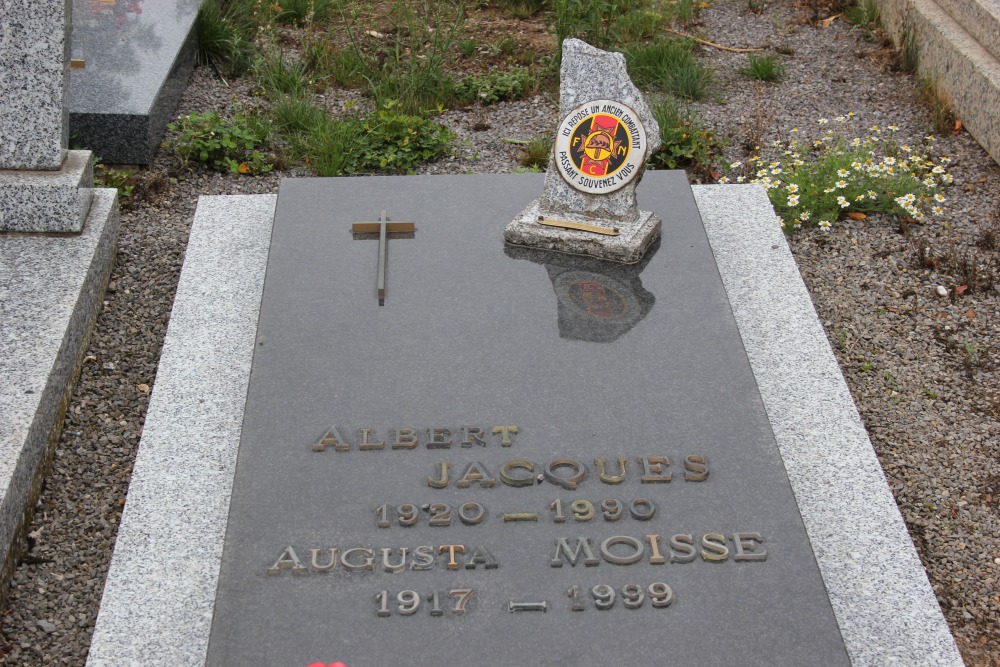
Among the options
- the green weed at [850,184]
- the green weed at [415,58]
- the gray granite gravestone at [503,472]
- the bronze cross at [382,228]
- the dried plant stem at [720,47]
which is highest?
the gray granite gravestone at [503,472]

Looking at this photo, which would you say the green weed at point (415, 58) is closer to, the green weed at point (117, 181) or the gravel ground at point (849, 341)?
the gravel ground at point (849, 341)

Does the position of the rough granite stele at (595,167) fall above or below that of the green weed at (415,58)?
above

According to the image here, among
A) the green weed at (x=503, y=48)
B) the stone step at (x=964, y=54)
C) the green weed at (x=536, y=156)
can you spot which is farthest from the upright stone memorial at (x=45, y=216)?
the stone step at (x=964, y=54)

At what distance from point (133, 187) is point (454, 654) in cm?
301

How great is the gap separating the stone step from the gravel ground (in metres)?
0.13

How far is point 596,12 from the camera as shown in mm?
5934

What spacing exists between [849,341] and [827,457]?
93 cm

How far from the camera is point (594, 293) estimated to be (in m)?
3.52

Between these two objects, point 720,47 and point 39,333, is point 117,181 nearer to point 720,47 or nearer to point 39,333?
point 39,333

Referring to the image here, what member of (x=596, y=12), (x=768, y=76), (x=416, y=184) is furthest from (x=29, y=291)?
(x=768, y=76)

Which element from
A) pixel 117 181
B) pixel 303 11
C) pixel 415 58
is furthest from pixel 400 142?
pixel 303 11

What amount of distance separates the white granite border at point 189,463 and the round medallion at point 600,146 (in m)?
1.15

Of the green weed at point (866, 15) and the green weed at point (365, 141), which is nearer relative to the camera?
the green weed at point (365, 141)

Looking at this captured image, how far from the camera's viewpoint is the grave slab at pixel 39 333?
3211 millimetres
